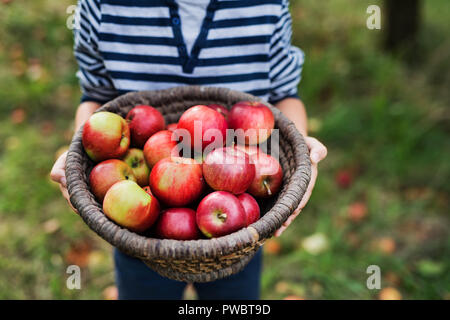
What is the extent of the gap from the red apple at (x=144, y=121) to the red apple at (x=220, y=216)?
1.20 ft

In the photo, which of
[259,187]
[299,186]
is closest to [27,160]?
[259,187]

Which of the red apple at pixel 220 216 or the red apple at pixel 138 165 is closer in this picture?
the red apple at pixel 220 216

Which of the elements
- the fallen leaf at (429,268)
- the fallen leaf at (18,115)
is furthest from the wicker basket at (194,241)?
the fallen leaf at (18,115)

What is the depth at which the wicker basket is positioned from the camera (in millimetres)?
938

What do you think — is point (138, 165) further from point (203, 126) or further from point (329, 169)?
point (329, 169)

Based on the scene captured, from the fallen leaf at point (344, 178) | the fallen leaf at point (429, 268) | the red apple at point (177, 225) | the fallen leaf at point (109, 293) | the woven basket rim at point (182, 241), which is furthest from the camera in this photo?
the fallen leaf at point (344, 178)

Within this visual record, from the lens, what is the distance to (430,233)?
7.59ft

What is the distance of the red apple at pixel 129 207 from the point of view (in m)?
1.02

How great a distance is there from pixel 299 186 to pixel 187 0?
691 millimetres

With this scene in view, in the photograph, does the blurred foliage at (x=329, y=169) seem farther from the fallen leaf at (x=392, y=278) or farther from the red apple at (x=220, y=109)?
the red apple at (x=220, y=109)

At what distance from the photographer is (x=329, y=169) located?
2.71 meters

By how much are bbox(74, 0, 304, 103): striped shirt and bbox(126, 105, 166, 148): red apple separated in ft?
0.42
